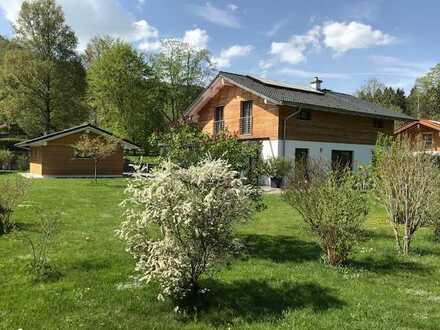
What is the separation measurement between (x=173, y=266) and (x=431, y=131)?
40.0m

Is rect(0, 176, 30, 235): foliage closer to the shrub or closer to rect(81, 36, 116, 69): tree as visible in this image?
the shrub

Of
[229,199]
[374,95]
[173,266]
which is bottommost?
[173,266]

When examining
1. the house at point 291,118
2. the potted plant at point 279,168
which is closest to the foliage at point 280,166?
the potted plant at point 279,168

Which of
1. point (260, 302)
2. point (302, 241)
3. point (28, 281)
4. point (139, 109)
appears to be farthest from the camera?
point (139, 109)

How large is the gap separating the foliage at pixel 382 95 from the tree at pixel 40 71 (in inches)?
1719

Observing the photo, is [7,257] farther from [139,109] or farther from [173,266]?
[139,109]

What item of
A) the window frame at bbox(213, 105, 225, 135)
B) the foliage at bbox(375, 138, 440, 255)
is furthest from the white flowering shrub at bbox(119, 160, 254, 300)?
the window frame at bbox(213, 105, 225, 135)

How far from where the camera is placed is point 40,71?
40344 millimetres

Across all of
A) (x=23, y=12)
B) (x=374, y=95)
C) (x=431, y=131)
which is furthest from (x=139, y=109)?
(x=374, y=95)

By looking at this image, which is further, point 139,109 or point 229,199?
point 139,109

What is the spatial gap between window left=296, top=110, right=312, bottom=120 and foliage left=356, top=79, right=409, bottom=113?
41.9m

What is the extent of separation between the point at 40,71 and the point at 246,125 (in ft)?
82.4

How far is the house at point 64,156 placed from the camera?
28.9 meters

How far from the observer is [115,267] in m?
6.93
